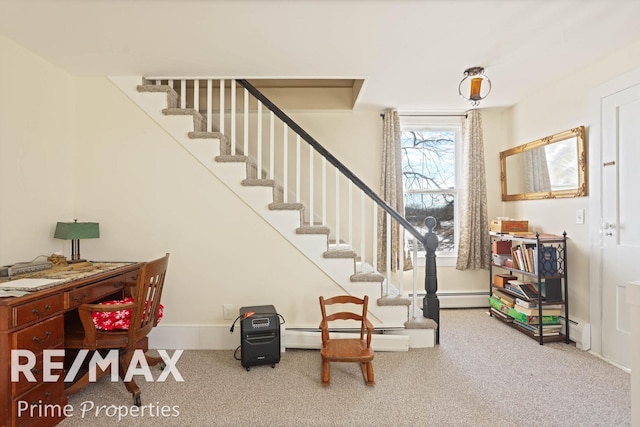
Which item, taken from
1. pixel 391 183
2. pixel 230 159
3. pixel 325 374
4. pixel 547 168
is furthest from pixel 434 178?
pixel 325 374

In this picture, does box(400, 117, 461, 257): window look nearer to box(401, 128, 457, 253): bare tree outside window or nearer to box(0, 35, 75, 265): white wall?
box(401, 128, 457, 253): bare tree outside window

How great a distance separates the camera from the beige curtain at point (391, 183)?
12.3 ft

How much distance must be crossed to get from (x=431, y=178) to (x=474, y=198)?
0.57 meters

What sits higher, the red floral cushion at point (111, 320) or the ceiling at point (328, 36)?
the ceiling at point (328, 36)

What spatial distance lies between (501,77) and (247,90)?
94.0 inches

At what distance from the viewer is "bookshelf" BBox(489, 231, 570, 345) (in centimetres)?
294

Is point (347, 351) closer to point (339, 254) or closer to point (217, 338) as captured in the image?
point (339, 254)

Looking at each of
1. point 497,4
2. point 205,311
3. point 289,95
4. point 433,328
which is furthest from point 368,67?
point 205,311

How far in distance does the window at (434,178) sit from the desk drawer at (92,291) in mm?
3181

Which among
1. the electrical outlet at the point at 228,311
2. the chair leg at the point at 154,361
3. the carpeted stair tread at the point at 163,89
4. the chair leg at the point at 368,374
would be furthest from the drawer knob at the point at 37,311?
the chair leg at the point at 368,374

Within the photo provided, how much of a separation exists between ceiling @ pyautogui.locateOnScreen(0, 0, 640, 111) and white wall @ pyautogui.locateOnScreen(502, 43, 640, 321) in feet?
0.41

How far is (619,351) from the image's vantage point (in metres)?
2.54

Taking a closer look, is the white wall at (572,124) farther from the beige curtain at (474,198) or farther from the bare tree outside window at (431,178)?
the bare tree outside window at (431,178)

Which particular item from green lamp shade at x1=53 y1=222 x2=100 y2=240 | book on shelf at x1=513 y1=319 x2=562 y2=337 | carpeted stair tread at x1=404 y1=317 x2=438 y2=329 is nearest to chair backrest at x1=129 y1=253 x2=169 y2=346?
green lamp shade at x1=53 y1=222 x2=100 y2=240
